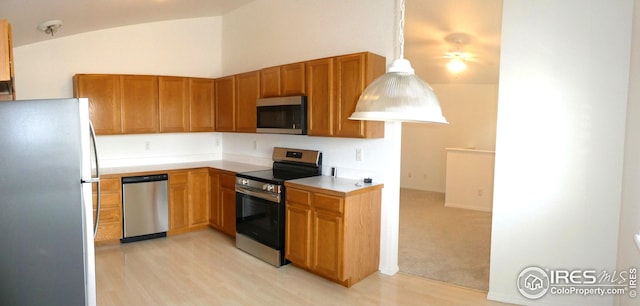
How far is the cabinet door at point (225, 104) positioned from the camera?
5.14 metres

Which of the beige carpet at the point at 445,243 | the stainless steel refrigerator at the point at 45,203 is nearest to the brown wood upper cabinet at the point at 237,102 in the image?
the beige carpet at the point at 445,243

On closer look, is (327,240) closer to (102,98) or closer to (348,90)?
(348,90)

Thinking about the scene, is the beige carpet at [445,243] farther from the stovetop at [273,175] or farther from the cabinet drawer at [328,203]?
the stovetop at [273,175]

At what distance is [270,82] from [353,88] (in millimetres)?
1325

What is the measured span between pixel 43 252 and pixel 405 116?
6.72 feet

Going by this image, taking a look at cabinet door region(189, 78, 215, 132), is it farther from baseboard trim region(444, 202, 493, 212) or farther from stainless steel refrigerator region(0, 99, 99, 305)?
baseboard trim region(444, 202, 493, 212)

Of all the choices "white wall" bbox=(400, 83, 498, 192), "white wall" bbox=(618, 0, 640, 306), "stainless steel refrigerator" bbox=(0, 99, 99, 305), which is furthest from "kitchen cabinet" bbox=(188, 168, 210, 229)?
"white wall" bbox=(400, 83, 498, 192)

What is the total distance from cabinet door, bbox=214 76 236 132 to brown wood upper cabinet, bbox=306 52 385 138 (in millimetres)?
1648

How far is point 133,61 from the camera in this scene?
515 centimetres

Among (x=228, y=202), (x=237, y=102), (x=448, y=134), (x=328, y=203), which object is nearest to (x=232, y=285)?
(x=328, y=203)

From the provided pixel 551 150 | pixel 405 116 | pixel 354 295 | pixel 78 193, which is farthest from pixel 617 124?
pixel 78 193

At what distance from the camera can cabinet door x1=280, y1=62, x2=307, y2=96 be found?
396 cm

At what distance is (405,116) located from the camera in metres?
1.57

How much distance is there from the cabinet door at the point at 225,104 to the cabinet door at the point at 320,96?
1.63m
